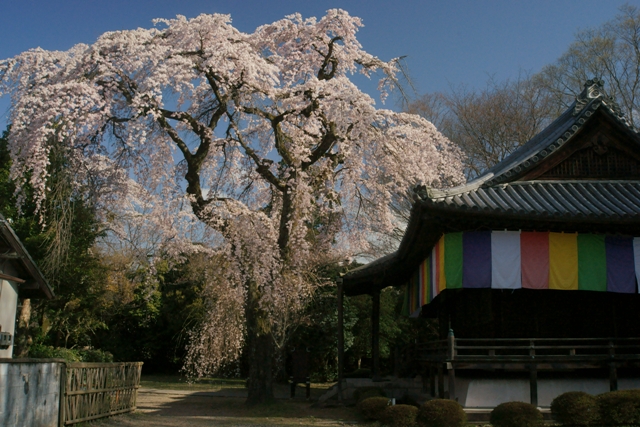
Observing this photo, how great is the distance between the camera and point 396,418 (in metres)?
12.7

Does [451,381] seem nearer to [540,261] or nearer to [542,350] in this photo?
[542,350]

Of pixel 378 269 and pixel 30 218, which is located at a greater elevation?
pixel 30 218

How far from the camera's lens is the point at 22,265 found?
16.4 metres

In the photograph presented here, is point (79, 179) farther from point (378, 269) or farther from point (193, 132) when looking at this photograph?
point (378, 269)

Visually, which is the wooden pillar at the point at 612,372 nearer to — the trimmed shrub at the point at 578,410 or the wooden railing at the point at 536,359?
the wooden railing at the point at 536,359

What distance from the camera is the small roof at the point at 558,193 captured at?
13.1 meters

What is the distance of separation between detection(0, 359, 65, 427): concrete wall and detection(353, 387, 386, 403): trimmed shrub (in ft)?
28.0

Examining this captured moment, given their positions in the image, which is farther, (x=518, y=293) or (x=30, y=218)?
(x=30, y=218)

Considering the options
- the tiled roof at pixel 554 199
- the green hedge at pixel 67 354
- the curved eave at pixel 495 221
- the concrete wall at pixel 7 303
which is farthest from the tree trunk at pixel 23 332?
the tiled roof at pixel 554 199

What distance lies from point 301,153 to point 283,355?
46.1 feet

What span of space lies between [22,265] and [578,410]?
1387 cm

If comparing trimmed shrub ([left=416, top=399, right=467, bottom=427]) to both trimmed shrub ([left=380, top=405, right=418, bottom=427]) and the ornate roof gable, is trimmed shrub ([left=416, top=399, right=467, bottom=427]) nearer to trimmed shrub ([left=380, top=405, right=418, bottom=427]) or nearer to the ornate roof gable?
trimmed shrub ([left=380, top=405, right=418, bottom=427])

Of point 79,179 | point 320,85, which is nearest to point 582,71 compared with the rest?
point 320,85

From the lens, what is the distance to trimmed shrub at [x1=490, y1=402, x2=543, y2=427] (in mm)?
11734
